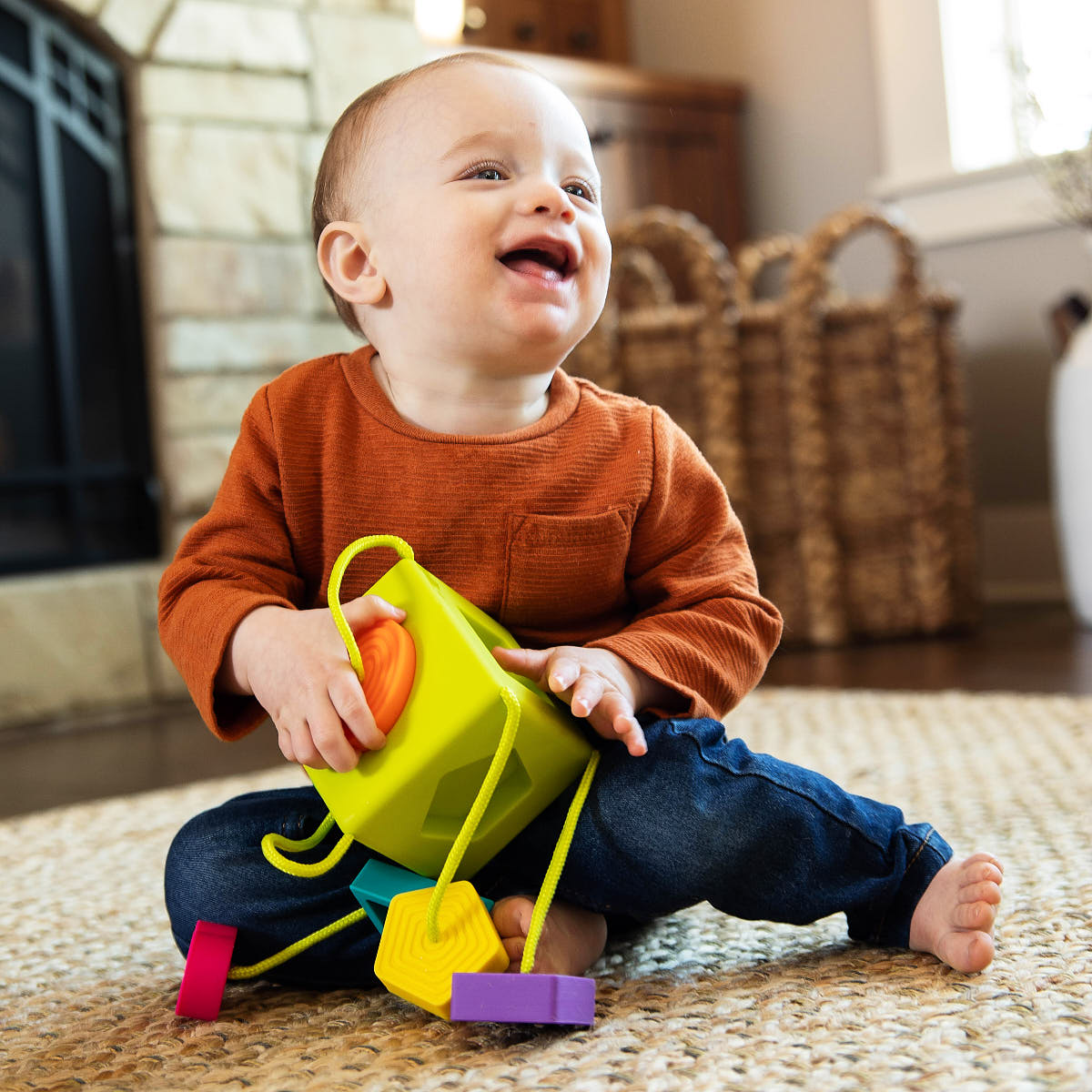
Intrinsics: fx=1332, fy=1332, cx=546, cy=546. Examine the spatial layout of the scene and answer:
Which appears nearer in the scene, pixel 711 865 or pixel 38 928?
pixel 711 865

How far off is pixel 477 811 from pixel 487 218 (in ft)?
0.95

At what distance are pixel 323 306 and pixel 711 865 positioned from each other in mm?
1554

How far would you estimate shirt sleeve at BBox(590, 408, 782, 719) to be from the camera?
0.67 meters

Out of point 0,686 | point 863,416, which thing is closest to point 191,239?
point 0,686

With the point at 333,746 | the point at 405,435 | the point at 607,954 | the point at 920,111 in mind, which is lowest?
the point at 607,954

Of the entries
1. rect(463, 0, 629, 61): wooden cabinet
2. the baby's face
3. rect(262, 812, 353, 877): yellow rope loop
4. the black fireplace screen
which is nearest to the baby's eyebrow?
the baby's face

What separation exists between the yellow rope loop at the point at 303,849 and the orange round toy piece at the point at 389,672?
2.7 inches

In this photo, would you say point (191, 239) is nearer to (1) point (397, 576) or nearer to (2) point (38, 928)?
(2) point (38, 928)

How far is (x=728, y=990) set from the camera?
623 millimetres

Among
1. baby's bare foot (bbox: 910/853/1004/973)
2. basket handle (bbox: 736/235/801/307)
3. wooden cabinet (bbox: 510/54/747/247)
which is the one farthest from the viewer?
wooden cabinet (bbox: 510/54/747/247)

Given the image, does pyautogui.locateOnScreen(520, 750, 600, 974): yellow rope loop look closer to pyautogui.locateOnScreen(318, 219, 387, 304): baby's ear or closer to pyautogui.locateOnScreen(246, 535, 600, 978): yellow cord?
pyautogui.locateOnScreen(246, 535, 600, 978): yellow cord

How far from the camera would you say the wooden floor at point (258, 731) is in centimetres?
136

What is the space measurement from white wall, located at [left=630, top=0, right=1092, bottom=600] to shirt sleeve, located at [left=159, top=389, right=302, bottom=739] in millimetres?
1668

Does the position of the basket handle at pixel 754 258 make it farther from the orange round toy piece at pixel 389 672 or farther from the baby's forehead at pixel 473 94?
the orange round toy piece at pixel 389 672
